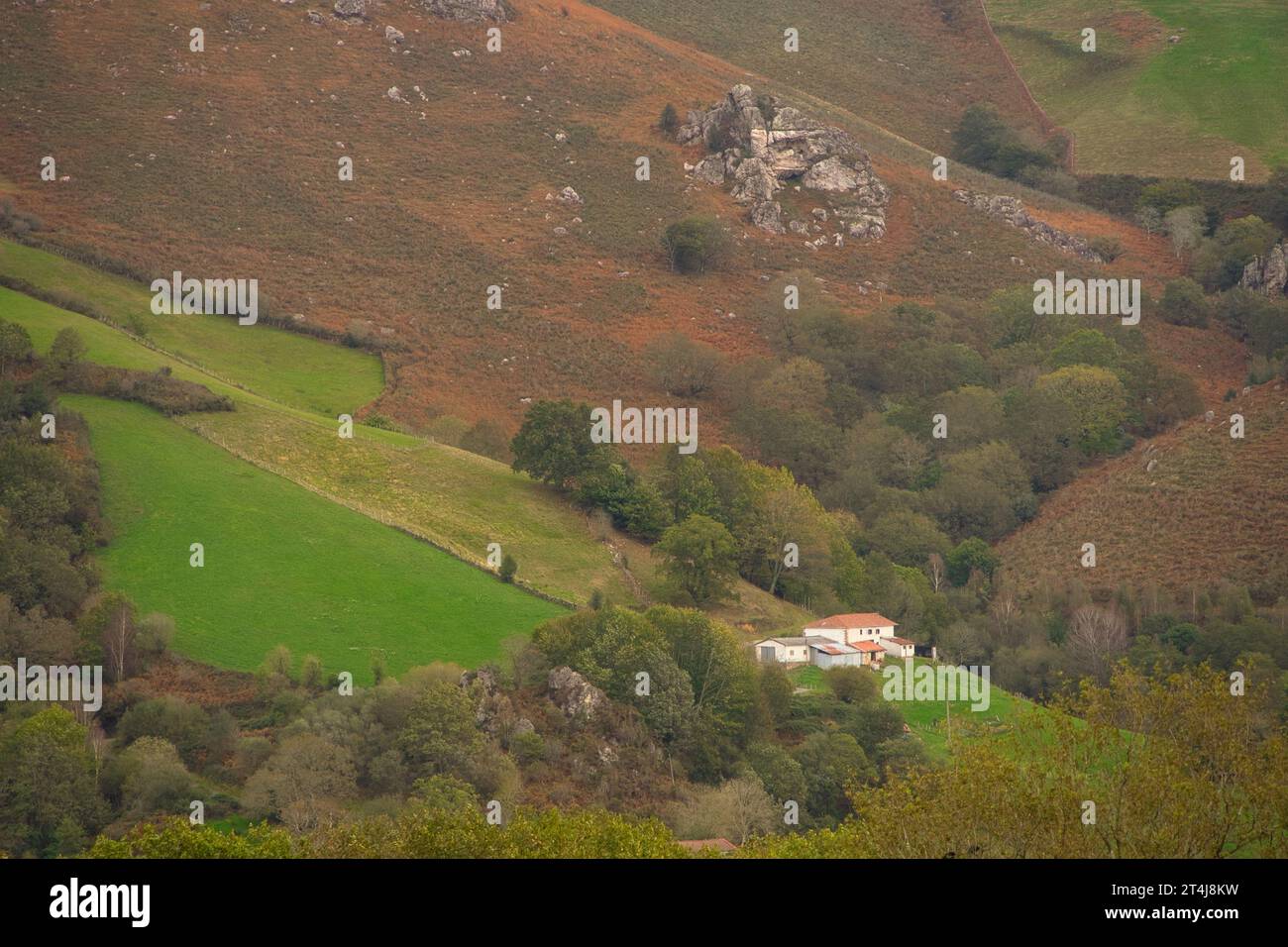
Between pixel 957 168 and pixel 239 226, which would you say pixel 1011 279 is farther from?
pixel 239 226

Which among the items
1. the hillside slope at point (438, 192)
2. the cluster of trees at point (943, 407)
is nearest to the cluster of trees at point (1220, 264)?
the hillside slope at point (438, 192)

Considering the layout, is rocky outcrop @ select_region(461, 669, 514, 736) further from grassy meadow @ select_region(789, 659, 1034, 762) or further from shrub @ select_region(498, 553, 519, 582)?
grassy meadow @ select_region(789, 659, 1034, 762)

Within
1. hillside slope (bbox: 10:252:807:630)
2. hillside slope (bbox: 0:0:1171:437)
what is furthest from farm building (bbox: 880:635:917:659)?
hillside slope (bbox: 0:0:1171:437)

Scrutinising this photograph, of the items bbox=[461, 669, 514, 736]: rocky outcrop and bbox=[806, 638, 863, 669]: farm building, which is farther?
bbox=[806, 638, 863, 669]: farm building

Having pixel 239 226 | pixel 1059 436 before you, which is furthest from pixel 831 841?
pixel 239 226

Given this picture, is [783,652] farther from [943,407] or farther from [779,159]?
[779,159]

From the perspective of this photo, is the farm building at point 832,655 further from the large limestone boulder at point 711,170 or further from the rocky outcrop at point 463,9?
the rocky outcrop at point 463,9

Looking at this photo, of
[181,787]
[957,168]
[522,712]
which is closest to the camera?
[181,787]
